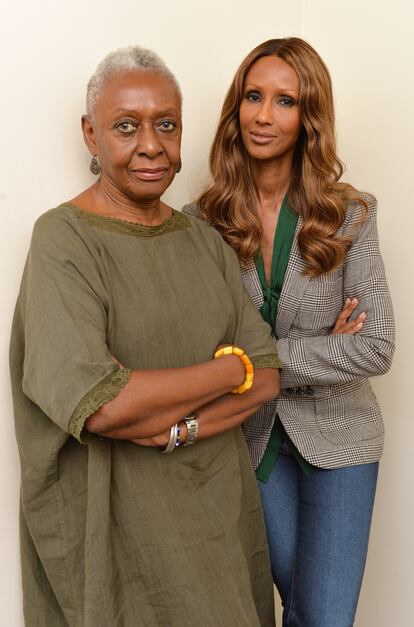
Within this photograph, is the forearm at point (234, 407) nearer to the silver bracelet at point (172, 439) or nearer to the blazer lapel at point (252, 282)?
the silver bracelet at point (172, 439)

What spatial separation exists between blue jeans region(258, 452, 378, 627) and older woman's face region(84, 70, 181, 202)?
825 millimetres

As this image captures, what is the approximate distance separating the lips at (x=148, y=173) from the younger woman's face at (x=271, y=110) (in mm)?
398

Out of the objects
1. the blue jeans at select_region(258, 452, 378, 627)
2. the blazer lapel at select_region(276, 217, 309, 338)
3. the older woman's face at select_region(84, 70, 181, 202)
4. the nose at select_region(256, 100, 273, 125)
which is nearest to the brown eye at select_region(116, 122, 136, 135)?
the older woman's face at select_region(84, 70, 181, 202)

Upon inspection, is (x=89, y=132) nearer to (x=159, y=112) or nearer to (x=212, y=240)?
(x=159, y=112)

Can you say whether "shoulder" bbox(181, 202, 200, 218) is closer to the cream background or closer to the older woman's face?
the cream background

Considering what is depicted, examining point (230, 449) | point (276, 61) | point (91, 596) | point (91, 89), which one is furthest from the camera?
point (276, 61)

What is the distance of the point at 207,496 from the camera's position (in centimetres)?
167

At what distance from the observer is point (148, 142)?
1.56 metres

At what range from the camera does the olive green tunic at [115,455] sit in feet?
4.65

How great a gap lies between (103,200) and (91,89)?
23cm

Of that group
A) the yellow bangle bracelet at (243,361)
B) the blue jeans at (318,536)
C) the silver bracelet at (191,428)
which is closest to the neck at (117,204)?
the yellow bangle bracelet at (243,361)

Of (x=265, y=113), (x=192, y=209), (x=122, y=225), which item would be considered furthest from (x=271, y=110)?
(x=122, y=225)

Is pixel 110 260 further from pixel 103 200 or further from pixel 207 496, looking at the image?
pixel 207 496

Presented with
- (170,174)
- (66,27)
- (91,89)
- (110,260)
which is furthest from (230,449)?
(66,27)
